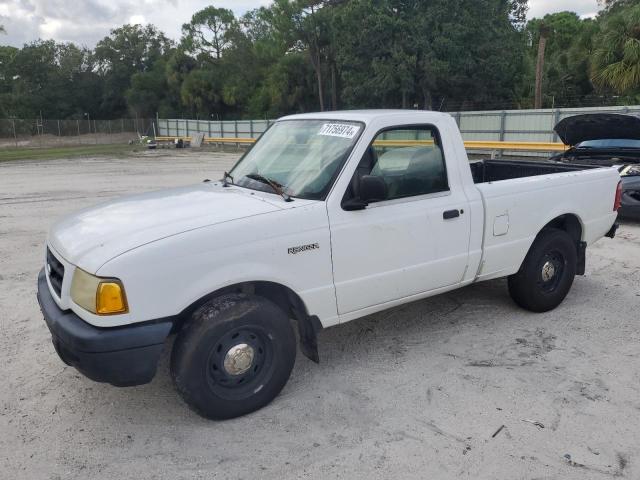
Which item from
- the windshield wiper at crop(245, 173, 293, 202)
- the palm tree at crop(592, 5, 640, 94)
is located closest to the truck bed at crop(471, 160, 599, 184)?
the windshield wiper at crop(245, 173, 293, 202)

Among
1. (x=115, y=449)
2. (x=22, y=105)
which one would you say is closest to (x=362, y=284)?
(x=115, y=449)

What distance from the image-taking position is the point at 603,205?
5.43 meters

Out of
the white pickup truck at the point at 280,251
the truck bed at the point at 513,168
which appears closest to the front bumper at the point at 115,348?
the white pickup truck at the point at 280,251

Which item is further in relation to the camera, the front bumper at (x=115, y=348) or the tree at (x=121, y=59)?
the tree at (x=121, y=59)

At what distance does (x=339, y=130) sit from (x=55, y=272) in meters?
2.13

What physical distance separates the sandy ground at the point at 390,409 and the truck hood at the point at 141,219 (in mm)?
1057

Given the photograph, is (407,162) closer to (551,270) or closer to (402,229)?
(402,229)

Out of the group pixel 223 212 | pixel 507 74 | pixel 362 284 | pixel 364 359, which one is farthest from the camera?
pixel 507 74

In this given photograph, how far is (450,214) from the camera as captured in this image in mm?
4133

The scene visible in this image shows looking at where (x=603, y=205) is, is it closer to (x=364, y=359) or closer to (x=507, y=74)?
(x=364, y=359)

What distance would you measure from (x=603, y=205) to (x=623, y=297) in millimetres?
949

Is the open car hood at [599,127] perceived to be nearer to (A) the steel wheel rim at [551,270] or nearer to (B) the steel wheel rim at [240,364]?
(A) the steel wheel rim at [551,270]

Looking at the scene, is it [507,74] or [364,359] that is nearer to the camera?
[364,359]

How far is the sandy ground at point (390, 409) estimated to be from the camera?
117 inches
